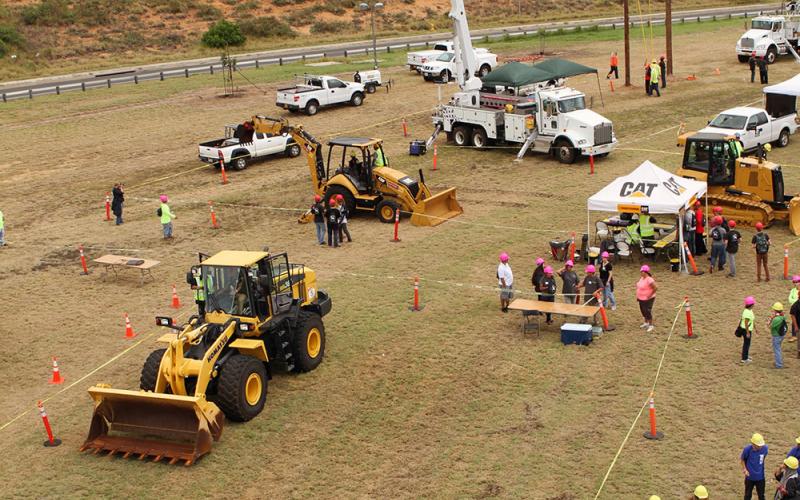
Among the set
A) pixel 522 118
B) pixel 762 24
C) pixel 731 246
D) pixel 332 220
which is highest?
pixel 762 24

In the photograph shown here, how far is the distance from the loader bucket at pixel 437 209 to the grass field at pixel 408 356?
381 mm

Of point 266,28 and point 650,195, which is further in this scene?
point 266,28

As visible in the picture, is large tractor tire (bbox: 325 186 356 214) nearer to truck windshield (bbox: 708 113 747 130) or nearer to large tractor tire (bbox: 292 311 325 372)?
large tractor tire (bbox: 292 311 325 372)

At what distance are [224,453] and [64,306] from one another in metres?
9.52

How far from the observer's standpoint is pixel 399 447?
16.3 m

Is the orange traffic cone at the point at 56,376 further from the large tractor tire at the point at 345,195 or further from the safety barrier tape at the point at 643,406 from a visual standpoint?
the large tractor tire at the point at 345,195

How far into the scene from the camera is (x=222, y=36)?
72.1 m

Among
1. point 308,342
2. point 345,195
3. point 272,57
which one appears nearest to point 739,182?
point 345,195

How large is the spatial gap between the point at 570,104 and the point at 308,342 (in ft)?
63.4

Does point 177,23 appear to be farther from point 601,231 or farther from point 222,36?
point 601,231

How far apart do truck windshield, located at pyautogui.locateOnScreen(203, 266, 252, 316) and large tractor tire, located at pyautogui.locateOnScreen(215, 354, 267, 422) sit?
3.24 feet

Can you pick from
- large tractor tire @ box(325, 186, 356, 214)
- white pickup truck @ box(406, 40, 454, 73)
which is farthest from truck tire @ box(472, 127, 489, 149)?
white pickup truck @ box(406, 40, 454, 73)

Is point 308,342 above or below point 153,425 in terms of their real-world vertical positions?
above

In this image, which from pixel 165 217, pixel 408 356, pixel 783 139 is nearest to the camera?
pixel 408 356
